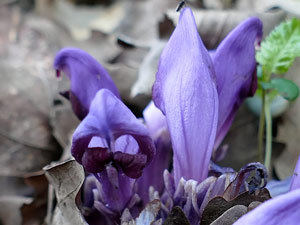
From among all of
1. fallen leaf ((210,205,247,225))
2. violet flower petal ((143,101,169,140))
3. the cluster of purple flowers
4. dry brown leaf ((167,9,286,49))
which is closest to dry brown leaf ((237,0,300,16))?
dry brown leaf ((167,9,286,49))

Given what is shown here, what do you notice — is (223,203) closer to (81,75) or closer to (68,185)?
(68,185)

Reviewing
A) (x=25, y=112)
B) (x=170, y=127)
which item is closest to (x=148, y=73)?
(x=25, y=112)

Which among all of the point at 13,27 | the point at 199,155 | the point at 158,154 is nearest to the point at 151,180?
the point at 158,154

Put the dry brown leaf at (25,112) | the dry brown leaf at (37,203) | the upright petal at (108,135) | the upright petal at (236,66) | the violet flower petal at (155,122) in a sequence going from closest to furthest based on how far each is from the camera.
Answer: the upright petal at (108,135) → the upright petal at (236,66) → the violet flower petal at (155,122) → the dry brown leaf at (37,203) → the dry brown leaf at (25,112)

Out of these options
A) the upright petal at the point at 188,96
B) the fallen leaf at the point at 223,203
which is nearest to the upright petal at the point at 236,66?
the upright petal at the point at 188,96

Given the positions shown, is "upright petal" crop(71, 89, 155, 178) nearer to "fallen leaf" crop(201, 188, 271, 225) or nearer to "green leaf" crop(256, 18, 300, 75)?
"fallen leaf" crop(201, 188, 271, 225)

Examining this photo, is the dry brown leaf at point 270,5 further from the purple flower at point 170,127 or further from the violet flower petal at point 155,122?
the violet flower petal at point 155,122
